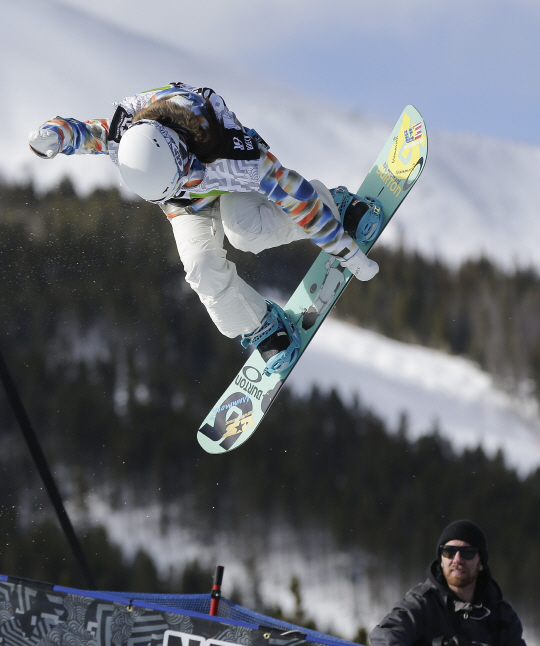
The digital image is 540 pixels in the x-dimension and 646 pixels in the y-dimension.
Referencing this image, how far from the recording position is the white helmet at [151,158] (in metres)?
2.87

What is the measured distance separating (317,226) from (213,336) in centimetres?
2740

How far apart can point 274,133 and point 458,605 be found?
44196mm

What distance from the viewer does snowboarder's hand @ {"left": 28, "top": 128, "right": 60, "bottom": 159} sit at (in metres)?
3.25

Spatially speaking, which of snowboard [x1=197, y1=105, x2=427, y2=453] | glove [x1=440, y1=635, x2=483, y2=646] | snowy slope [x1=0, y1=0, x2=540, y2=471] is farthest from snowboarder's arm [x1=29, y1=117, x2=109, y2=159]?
snowy slope [x1=0, y1=0, x2=540, y2=471]

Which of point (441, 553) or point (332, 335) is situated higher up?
point (332, 335)

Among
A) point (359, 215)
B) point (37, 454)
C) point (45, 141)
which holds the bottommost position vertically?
point (37, 454)

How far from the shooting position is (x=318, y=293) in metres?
4.31

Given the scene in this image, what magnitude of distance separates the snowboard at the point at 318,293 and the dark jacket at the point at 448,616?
78.7 inches

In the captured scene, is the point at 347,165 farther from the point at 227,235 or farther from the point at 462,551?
the point at 462,551

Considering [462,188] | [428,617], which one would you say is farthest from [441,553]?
[462,188]

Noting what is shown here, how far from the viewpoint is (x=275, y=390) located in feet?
14.1

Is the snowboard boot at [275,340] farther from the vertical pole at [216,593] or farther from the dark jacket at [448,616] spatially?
the dark jacket at [448,616]

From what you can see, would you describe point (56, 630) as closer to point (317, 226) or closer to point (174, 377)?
point (317, 226)

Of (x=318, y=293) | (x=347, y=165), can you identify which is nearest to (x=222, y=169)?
(x=318, y=293)
